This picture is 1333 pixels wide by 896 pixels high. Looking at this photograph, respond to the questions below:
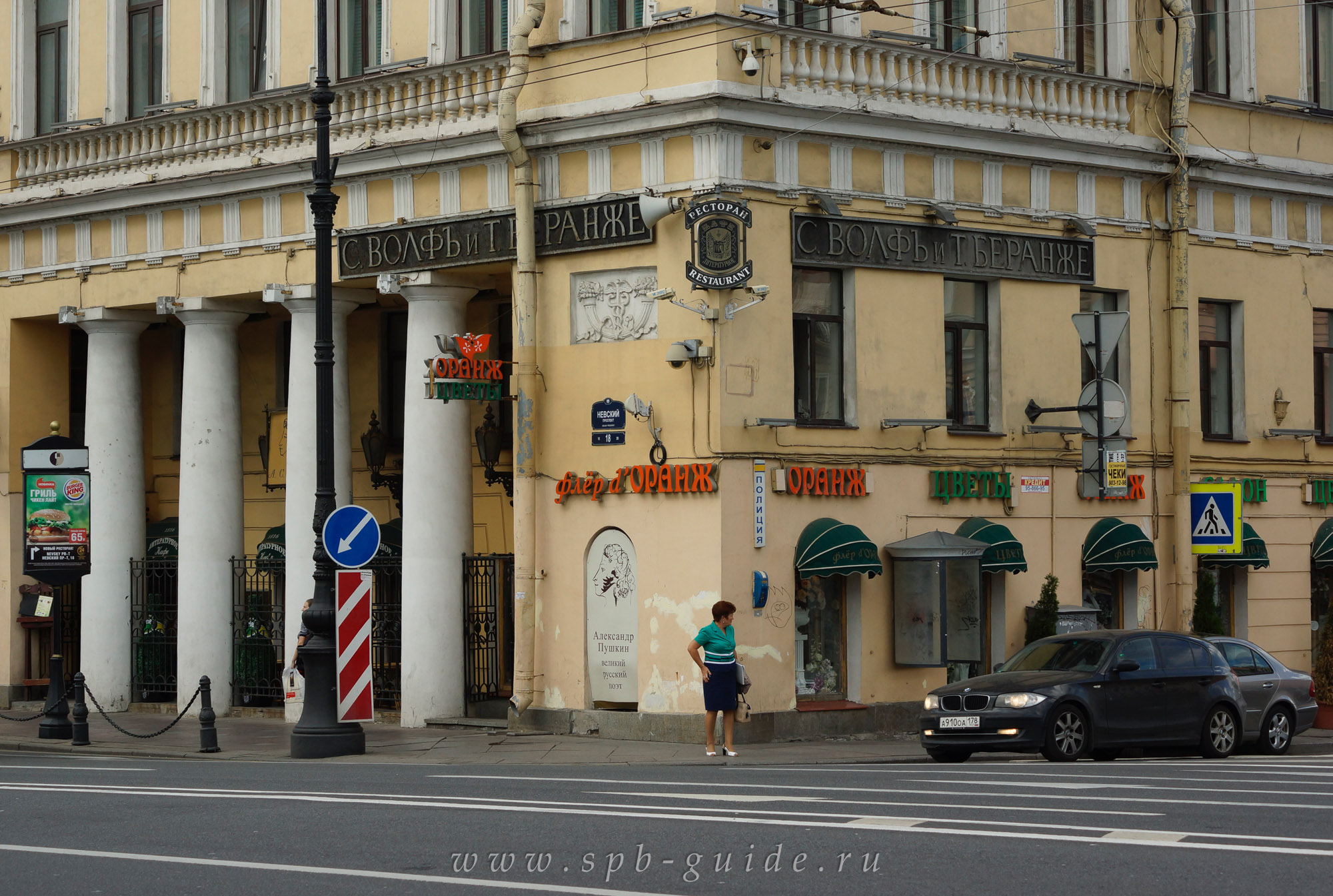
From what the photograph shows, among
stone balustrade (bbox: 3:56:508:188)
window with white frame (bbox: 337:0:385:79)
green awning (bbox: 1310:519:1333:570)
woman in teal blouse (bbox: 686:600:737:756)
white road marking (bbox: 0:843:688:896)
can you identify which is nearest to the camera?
white road marking (bbox: 0:843:688:896)

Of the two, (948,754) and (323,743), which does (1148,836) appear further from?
(323,743)

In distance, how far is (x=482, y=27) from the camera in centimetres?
2497

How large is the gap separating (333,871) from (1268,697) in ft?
44.4

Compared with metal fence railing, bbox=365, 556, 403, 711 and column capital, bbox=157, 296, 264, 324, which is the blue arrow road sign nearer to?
metal fence railing, bbox=365, 556, 403, 711

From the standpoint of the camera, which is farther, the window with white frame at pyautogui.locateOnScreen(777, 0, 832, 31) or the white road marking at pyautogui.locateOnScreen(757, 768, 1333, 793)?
the window with white frame at pyautogui.locateOnScreen(777, 0, 832, 31)

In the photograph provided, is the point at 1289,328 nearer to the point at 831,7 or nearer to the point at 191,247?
the point at 831,7

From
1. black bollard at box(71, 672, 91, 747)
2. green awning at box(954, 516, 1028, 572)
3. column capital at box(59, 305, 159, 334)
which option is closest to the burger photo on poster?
black bollard at box(71, 672, 91, 747)

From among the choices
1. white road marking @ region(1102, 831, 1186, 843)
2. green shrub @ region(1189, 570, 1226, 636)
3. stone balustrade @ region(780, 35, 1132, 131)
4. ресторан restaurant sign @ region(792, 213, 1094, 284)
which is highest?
stone balustrade @ region(780, 35, 1132, 131)

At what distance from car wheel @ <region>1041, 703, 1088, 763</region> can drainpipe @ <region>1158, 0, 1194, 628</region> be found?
23.5 ft

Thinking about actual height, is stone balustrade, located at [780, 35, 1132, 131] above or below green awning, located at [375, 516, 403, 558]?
above

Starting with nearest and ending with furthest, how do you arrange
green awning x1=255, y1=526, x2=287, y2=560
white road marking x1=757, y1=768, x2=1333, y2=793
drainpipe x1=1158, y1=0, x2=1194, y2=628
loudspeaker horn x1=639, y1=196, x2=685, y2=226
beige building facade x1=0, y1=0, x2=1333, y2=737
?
white road marking x1=757, y1=768, x2=1333, y2=793 → loudspeaker horn x1=639, y1=196, x2=685, y2=226 → beige building facade x1=0, y1=0, x2=1333, y2=737 → drainpipe x1=1158, y1=0, x2=1194, y2=628 → green awning x1=255, y1=526, x2=287, y2=560

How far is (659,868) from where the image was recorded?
10.4 meters

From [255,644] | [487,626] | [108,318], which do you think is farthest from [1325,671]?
[108,318]

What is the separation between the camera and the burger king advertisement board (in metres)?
24.7
